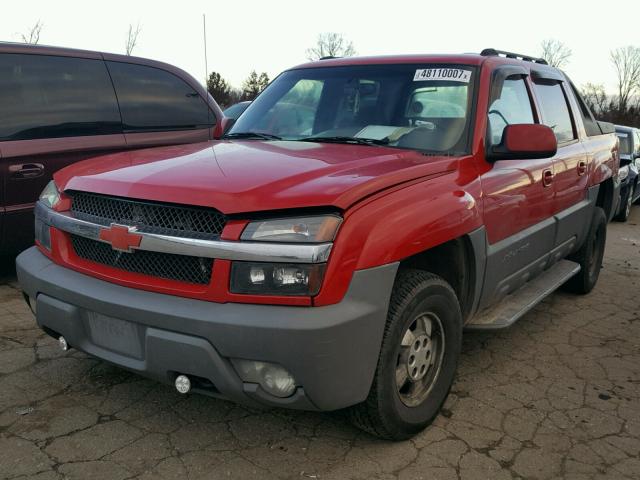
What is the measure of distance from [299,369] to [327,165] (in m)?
0.91

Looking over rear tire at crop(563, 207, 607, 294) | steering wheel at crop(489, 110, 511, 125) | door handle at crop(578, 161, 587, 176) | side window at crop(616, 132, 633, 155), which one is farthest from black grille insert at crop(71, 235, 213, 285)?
side window at crop(616, 132, 633, 155)

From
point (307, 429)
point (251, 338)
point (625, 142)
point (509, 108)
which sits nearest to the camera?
point (251, 338)

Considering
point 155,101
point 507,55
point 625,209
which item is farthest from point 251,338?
point 625,209

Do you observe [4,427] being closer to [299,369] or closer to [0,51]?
[299,369]

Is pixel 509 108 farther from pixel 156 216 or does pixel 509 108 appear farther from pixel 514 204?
pixel 156 216

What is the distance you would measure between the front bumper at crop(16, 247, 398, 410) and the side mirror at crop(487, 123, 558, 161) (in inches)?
45.2

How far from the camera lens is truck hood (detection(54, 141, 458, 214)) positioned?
2258 millimetres

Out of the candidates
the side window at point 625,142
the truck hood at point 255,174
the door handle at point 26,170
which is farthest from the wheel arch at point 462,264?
the side window at point 625,142

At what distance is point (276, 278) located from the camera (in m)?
2.19

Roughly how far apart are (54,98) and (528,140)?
3791mm

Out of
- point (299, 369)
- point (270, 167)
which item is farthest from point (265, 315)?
point (270, 167)

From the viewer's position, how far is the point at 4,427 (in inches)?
108

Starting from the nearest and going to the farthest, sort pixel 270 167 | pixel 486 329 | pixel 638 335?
pixel 270 167, pixel 486 329, pixel 638 335

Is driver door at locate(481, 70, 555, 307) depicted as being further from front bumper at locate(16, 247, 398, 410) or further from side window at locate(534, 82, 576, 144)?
front bumper at locate(16, 247, 398, 410)
